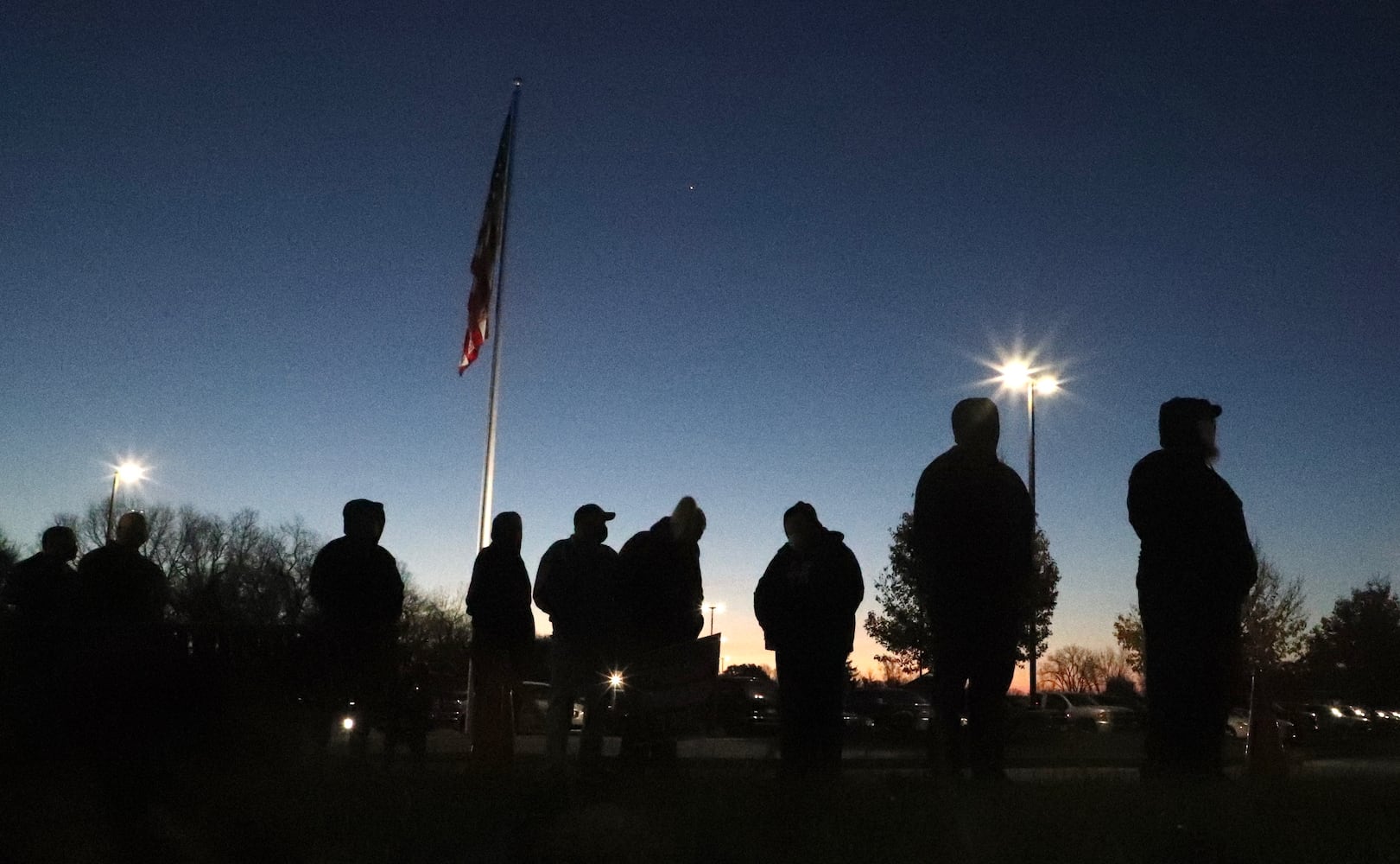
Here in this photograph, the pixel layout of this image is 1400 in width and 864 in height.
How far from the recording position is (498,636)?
25.1 ft

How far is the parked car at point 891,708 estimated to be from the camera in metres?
24.3

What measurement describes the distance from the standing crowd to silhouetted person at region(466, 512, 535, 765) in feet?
1.85

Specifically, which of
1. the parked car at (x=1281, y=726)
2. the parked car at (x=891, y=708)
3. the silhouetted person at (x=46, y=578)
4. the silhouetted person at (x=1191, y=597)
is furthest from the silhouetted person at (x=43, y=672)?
the parked car at (x=1281, y=726)

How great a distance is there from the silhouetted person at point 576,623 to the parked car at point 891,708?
667 inches

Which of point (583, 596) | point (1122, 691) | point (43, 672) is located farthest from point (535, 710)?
point (1122, 691)

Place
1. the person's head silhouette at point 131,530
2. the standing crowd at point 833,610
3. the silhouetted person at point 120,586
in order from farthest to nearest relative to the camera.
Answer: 1. the person's head silhouette at point 131,530
2. the silhouetted person at point 120,586
3. the standing crowd at point 833,610

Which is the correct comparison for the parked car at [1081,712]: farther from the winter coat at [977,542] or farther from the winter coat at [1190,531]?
the winter coat at [977,542]

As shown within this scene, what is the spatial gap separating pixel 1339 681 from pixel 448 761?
70.2 meters

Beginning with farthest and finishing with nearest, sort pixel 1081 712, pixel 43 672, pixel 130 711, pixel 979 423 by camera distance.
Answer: pixel 1081 712 < pixel 979 423 < pixel 43 672 < pixel 130 711

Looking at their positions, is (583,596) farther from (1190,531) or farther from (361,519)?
(1190,531)

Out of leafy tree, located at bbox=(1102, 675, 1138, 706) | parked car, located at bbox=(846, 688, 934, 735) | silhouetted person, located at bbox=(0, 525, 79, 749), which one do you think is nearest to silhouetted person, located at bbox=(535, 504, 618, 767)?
silhouetted person, located at bbox=(0, 525, 79, 749)

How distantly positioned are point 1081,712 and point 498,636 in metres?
24.3

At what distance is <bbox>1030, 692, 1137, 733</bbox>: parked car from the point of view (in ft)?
94.3

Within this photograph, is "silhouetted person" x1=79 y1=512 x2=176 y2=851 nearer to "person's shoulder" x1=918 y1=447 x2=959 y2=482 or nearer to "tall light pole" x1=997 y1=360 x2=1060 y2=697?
"person's shoulder" x1=918 y1=447 x2=959 y2=482
